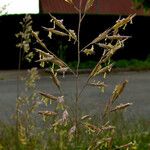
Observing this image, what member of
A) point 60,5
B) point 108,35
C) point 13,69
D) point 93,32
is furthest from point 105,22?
point 108,35

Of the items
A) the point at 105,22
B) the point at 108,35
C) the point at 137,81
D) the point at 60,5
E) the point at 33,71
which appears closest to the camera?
the point at 108,35

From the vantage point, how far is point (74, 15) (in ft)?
73.1

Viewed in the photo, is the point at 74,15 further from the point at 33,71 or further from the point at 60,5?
the point at 33,71

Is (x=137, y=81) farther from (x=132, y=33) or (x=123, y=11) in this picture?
(x=123, y=11)

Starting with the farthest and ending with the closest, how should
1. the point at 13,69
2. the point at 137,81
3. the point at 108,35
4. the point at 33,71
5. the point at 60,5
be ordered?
the point at 60,5, the point at 13,69, the point at 137,81, the point at 33,71, the point at 108,35

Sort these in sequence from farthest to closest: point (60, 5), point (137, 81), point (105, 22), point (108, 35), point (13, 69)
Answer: point (60, 5) → point (105, 22) → point (13, 69) → point (137, 81) → point (108, 35)

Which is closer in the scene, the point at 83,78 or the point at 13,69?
the point at 83,78

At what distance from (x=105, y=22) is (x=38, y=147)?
61.9 ft

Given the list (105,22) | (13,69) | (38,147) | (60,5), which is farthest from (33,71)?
(60,5)

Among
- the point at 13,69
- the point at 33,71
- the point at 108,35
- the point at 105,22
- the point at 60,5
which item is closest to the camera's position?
the point at 108,35

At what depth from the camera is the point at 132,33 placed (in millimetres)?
23781

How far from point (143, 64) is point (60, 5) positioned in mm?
11369

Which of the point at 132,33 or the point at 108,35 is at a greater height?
the point at 108,35

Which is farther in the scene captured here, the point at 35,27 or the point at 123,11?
the point at 123,11
